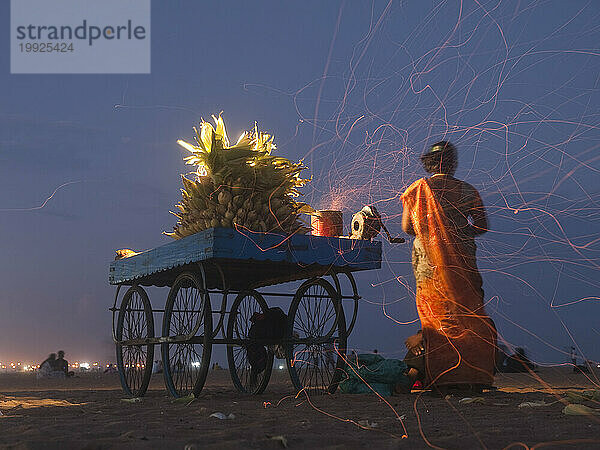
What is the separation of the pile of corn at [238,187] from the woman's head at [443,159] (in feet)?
5.43

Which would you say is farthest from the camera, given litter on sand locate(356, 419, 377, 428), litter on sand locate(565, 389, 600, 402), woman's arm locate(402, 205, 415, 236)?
woman's arm locate(402, 205, 415, 236)

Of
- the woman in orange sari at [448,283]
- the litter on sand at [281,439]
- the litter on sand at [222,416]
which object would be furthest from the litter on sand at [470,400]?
the litter on sand at [281,439]

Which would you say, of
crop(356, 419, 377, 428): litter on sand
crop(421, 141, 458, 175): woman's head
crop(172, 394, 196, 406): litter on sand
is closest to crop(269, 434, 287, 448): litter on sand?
crop(356, 419, 377, 428): litter on sand

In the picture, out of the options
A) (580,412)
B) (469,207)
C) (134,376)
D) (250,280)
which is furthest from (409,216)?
(134,376)

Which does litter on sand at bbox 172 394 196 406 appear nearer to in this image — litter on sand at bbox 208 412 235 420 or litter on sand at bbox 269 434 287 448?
litter on sand at bbox 208 412 235 420

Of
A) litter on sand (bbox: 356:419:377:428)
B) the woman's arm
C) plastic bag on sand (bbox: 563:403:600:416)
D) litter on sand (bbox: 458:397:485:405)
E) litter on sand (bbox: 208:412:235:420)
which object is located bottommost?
litter on sand (bbox: 458:397:485:405)

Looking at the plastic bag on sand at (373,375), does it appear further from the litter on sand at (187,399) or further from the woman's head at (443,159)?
the woman's head at (443,159)

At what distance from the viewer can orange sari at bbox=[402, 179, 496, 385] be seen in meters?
7.74

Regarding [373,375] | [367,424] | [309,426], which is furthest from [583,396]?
[309,426]

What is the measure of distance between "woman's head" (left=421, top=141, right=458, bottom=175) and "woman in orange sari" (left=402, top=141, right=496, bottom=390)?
0.01 m

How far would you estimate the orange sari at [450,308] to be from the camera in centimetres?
774

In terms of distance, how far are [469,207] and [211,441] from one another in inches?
196

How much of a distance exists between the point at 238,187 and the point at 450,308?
277cm

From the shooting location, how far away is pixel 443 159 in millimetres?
8180
